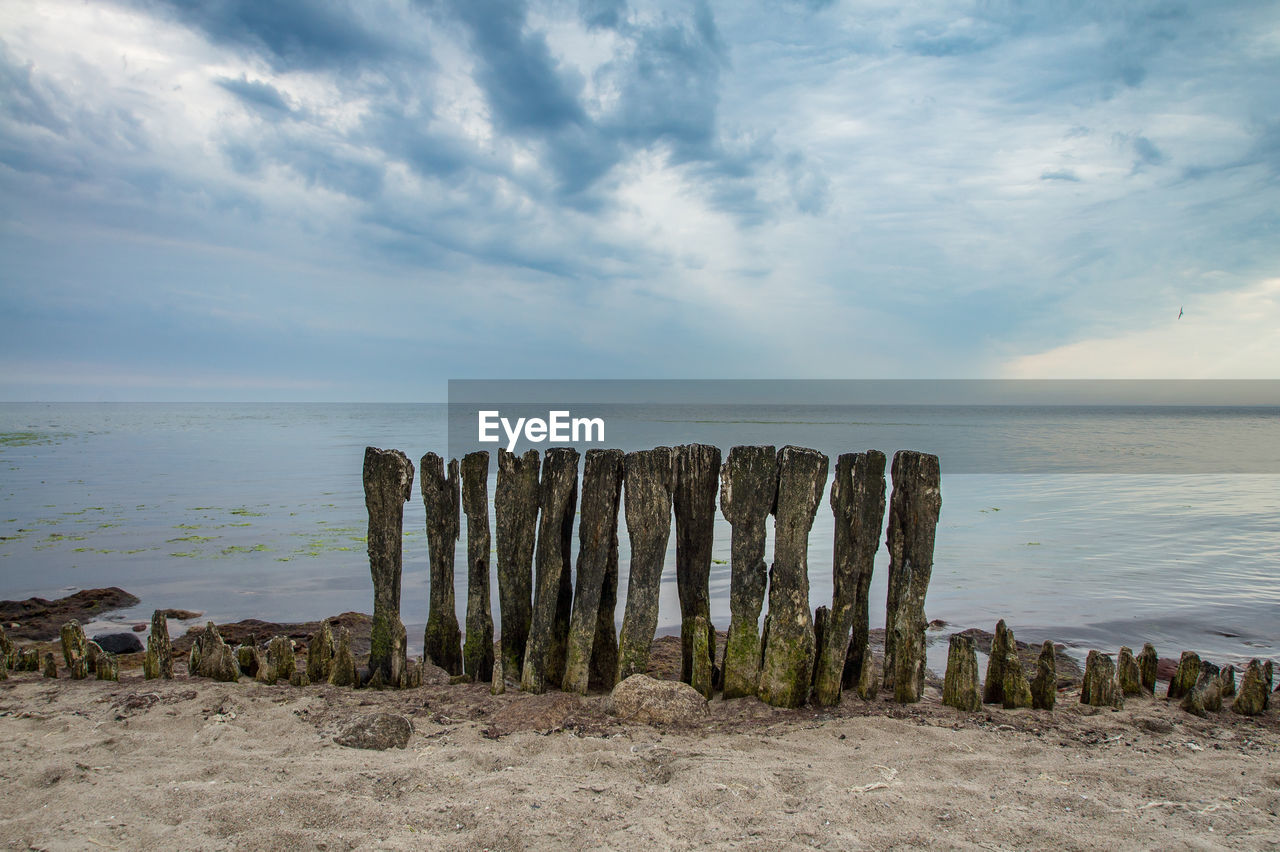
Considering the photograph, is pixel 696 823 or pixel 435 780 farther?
pixel 435 780

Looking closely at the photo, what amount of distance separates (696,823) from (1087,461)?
87.2 feet

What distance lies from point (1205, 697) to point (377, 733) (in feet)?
16.1

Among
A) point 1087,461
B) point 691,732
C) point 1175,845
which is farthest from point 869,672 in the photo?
point 1087,461

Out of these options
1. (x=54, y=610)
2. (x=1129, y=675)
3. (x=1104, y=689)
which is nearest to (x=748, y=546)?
(x=1104, y=689)

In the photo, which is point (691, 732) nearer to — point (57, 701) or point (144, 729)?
point (144, 729)

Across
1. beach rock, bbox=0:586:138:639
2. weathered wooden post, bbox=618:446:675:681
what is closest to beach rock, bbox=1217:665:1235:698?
weathered wooden post, bbox=618:446:675:681

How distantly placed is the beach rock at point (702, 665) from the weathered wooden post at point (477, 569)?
141cm

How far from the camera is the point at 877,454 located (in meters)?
4.64

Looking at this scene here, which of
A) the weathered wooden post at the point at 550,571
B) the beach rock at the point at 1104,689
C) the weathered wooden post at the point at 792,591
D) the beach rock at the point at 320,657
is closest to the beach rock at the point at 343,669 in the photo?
the beach rock at the point at 320,657

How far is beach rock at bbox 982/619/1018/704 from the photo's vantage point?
4.55 metres

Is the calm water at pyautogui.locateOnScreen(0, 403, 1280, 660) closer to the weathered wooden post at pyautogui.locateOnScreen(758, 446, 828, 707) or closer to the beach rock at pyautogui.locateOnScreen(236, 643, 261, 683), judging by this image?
the beach rock at pyautogui.locateOnScreen(236, 643, 261, 683)

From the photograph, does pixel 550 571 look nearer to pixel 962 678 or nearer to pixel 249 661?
pixel 249 661

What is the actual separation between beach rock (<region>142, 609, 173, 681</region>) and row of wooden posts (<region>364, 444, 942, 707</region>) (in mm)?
1330

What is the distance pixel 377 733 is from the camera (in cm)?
395
